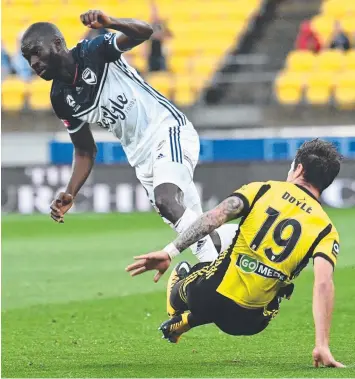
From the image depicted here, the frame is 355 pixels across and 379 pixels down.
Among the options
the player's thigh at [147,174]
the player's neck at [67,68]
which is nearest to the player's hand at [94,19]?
the player's neck at [67,68]

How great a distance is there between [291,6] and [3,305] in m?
15.5

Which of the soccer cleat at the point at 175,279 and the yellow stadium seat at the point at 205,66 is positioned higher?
the soccer cleat at the point at 175,279

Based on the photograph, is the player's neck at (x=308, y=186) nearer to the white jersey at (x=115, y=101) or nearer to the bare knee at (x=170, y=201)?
the bare knee at (x=170, y=201)

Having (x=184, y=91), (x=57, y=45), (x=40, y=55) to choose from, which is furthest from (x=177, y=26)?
(x=40, y=55)

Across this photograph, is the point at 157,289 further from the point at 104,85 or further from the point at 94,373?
the point at 94,373

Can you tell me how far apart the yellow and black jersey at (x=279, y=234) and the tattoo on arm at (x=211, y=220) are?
7cm

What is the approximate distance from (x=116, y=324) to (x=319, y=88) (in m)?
→ 13.9

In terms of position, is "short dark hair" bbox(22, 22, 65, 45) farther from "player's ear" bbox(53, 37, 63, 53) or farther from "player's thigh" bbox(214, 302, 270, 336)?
"player's thigh" bbox(214, 302, 270, 336)

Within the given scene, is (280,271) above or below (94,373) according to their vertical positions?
above

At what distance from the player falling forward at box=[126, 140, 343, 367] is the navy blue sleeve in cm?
207

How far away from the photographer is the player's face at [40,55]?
7910 millimetres

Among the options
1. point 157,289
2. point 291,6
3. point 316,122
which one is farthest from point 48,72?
point 291,6

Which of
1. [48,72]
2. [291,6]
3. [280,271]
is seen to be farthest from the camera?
[291,6]

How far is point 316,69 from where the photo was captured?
75.7 ft
